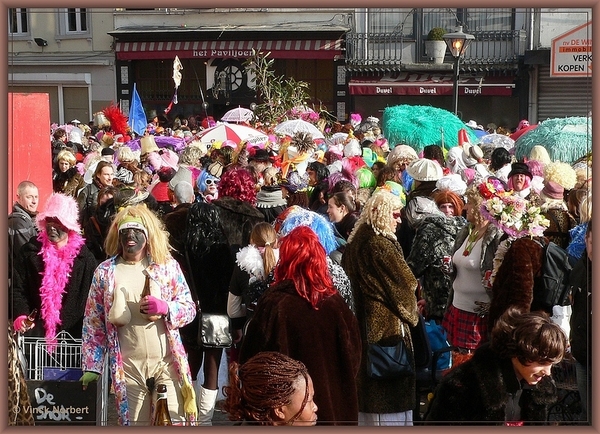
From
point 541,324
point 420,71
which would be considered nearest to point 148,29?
point 420,71

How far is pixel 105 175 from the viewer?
8500 millimetres

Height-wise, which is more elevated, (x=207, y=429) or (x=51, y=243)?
(x=51, y=243)

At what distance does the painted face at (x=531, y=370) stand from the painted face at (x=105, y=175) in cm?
563

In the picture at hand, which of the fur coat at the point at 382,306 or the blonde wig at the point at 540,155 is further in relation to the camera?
the blonde wig at the point at 540,155

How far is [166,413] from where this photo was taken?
172 inches

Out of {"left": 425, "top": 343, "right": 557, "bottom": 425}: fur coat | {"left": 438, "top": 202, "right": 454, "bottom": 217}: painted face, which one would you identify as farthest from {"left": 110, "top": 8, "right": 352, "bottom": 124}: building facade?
{"left": 425, "top": 343, "right": 557, "bottom": 425}: fur coat

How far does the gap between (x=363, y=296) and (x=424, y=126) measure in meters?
8.16

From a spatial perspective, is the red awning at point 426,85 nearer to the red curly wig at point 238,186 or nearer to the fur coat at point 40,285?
the red curly wig at point 238,186

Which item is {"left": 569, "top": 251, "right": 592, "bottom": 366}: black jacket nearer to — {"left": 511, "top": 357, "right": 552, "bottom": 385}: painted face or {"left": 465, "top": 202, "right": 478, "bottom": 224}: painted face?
{"left": 511, "top": 357, "right": 552, "bottom": 385}: painted face

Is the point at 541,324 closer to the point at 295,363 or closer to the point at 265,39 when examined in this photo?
the point at 295,363

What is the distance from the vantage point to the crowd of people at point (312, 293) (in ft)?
11.9

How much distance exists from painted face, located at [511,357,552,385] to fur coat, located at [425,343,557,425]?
3cm

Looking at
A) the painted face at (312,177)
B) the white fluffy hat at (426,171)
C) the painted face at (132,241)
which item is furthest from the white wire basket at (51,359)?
the painted face at (312,177)

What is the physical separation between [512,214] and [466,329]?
835 millimetres
